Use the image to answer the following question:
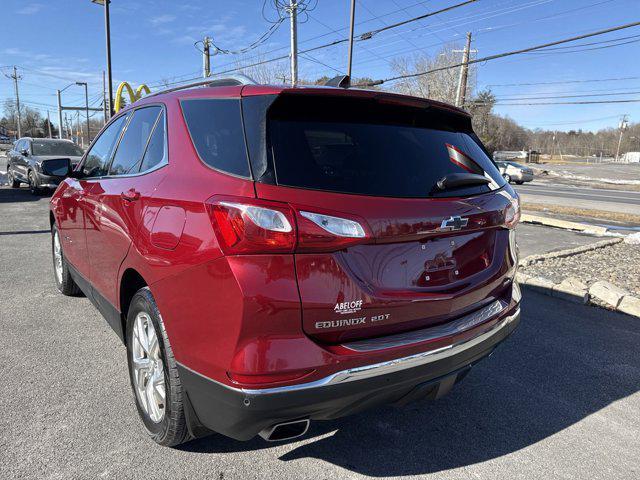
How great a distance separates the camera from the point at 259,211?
177 cm

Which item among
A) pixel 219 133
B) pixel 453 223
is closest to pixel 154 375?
pixel 219 133

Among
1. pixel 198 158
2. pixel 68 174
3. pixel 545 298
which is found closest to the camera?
pixel 198 158

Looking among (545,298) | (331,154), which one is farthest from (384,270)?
(545,298)

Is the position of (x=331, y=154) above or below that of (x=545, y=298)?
above

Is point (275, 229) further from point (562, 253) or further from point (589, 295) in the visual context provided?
point (562, 253)

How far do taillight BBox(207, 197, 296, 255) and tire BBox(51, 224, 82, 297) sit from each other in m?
3.33

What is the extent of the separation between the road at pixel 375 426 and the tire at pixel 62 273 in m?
0.64

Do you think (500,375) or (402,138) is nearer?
(402,138)

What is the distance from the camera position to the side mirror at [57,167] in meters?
3.96

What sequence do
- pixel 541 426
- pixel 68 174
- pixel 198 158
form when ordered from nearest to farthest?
pixel 198 158 → pixel 541 426 → pixel 68 174

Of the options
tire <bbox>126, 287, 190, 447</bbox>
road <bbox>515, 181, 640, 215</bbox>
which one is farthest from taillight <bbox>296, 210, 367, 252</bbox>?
road <bbox>515, 181, 640, 215</bbox>

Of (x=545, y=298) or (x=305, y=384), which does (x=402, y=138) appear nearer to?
(x=305, y=384)

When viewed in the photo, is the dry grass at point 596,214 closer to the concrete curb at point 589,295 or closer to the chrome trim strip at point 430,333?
the concrete curb at point 589,295

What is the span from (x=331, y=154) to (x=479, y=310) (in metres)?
1.13
